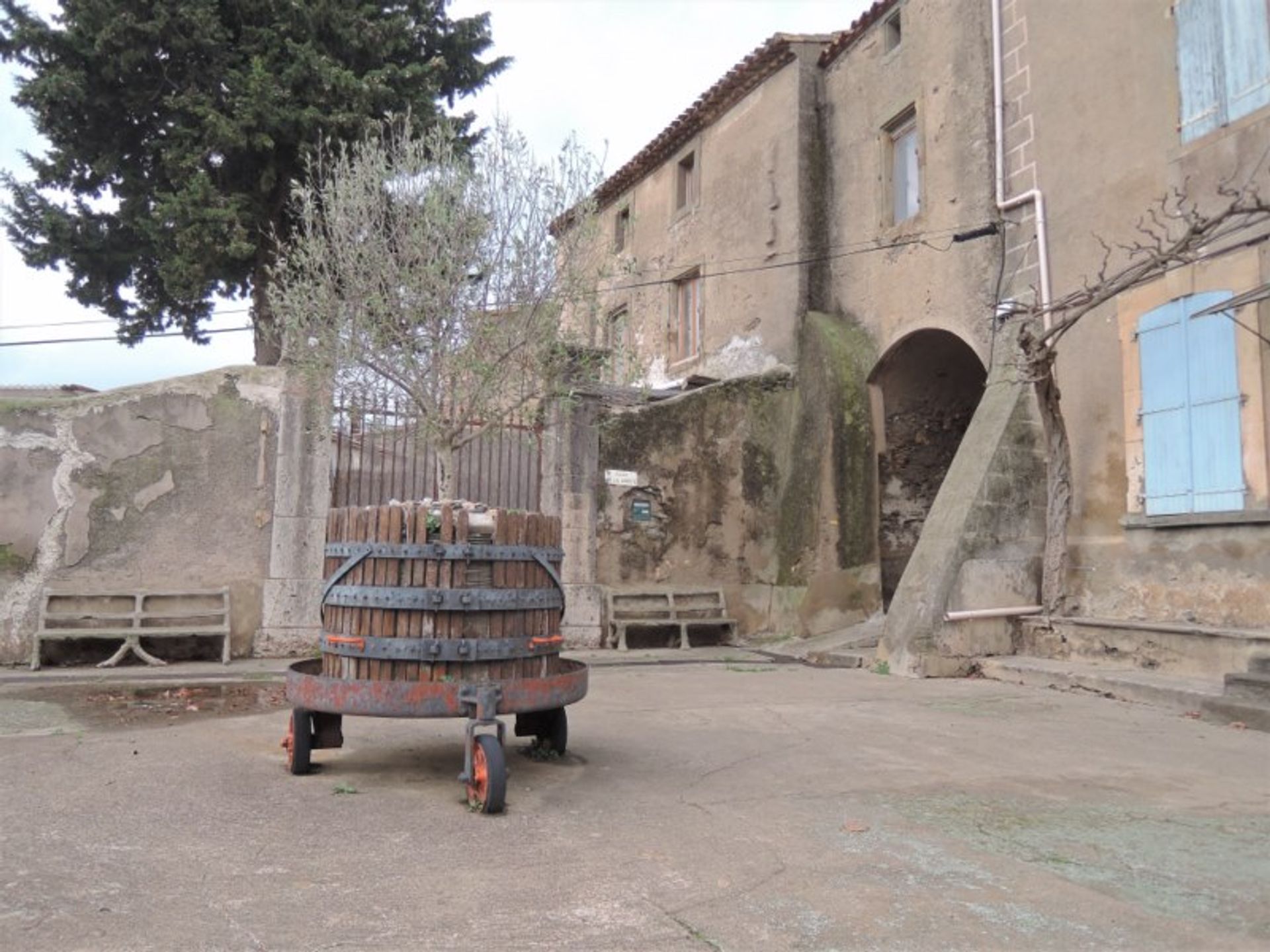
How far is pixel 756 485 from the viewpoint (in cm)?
1293

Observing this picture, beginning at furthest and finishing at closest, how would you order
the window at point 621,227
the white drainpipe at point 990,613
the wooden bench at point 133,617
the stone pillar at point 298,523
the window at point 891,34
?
the window at point 621,227 < the window at point 891,34 < the stone pillar at point 298,523 < the wooden bench at point 133,617 < the white drainpipe at point 990,613

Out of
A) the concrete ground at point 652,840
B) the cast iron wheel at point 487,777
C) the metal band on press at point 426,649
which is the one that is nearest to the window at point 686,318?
the concrete ground at point 652,840

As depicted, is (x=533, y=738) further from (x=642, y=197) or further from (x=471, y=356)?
(x=642, y=197)

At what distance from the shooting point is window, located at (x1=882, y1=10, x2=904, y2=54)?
12.6 meters

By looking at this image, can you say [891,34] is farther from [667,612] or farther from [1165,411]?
[667,612]

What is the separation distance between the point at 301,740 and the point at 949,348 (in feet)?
34.0

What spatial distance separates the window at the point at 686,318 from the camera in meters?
16.2

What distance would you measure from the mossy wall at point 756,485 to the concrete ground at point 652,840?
19.3 ft

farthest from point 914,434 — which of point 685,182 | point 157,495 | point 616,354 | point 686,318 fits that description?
point 157,495

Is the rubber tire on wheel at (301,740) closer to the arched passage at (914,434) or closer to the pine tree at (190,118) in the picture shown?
the pine tree at (190,118)

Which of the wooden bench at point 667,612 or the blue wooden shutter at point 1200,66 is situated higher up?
the blue wooden shutter at point 1200,66

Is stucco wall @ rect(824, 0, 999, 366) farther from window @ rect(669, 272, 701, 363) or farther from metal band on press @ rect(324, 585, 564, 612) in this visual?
metal band on press @ rect(324, 585, 564, 612)

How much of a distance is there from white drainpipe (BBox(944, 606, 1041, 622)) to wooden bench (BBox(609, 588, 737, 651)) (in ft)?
12.4

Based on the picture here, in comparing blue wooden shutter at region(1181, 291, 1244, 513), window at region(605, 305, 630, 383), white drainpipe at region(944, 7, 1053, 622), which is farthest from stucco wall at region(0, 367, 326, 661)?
blue wooden shutter at region(1181, 291, 1244, 513)
